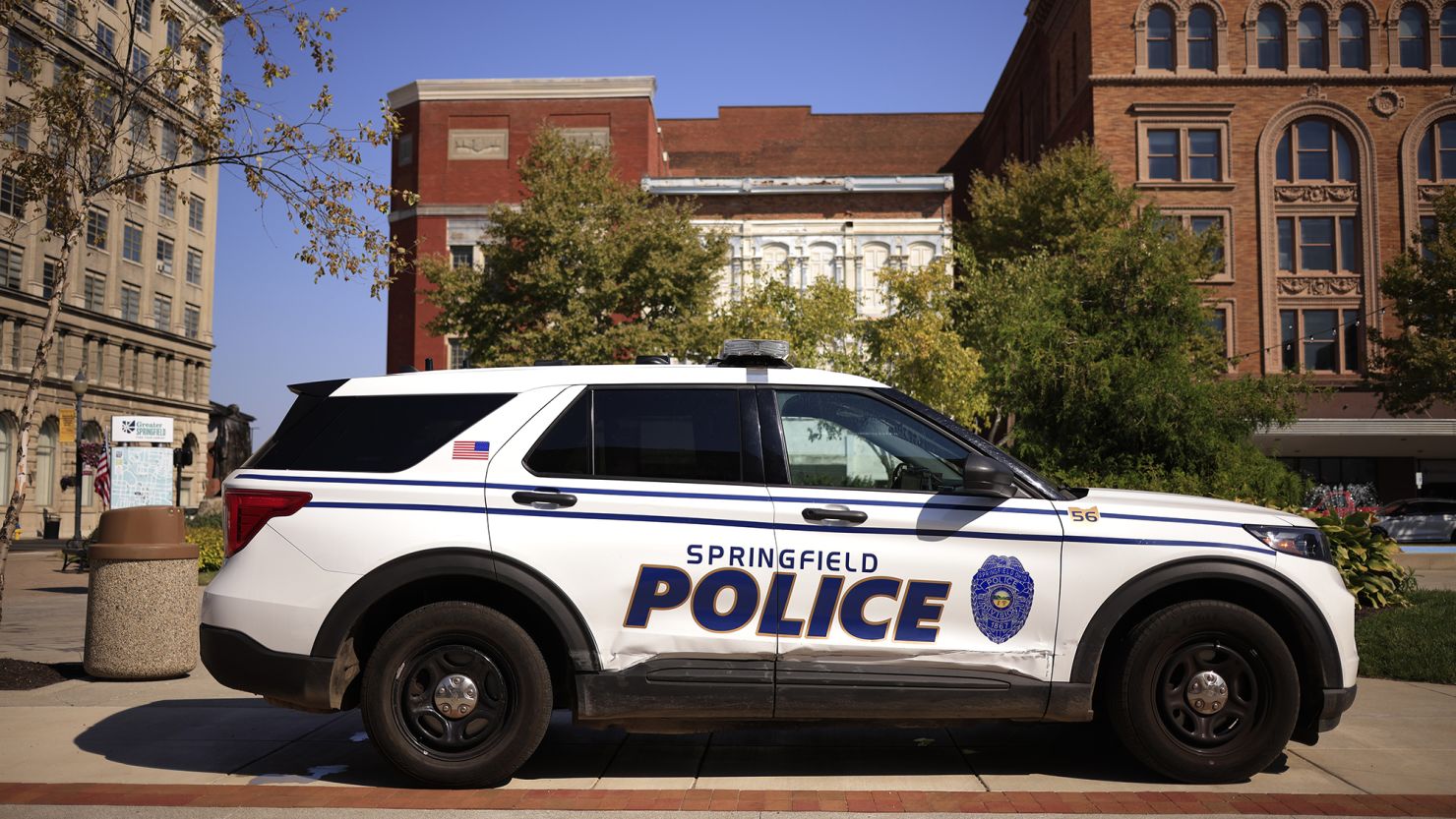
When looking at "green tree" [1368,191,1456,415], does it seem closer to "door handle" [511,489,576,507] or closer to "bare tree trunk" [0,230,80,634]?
"door handle" [511,489,576,507]

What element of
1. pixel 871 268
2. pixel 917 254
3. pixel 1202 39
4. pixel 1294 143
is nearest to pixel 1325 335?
pixel 1294 143

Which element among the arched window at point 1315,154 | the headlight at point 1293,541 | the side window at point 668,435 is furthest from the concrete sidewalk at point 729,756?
the arched window at point 1315,154

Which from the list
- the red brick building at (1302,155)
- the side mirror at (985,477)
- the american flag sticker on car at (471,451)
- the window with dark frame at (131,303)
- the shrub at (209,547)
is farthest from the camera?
the window with dark frame at (131,303)

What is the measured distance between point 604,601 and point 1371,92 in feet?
141

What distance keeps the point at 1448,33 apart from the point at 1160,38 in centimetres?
1013

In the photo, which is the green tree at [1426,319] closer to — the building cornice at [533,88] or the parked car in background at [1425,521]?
the parked car in background at [1425,521]

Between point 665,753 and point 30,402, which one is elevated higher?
point 30,402

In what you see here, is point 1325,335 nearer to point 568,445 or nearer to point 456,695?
point 568,445

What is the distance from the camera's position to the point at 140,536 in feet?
27.0

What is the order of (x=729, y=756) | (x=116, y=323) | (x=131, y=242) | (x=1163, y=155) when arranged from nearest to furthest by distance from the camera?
(x=729, y=756) → (x=1163, y=155) → (x=116, y=323) → (x=131, y=242)

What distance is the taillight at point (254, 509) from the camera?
5.12 m

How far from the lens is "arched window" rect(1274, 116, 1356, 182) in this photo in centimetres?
3934

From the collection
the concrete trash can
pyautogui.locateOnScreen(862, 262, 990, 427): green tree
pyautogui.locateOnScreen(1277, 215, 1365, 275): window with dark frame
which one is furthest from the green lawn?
pyautogui.locateOnScreen(1277, 215, 1365, 275): window with dark frame

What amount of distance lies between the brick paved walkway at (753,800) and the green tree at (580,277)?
81.1ft
